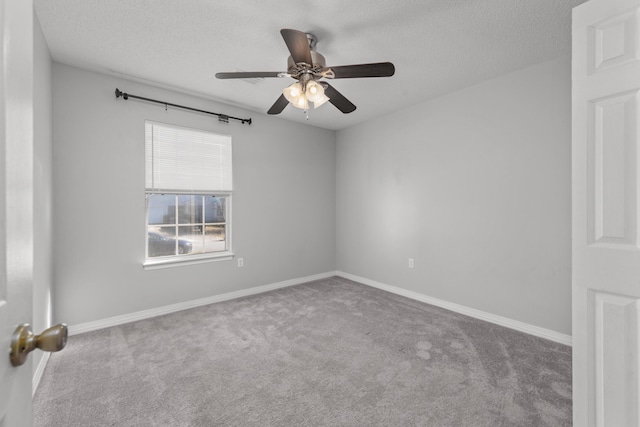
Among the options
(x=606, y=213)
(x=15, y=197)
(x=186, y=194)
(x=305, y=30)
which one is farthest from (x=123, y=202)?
(x=606, y=213)

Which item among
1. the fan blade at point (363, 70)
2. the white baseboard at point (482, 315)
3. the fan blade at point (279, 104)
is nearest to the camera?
the fan blade at point (363, 70)

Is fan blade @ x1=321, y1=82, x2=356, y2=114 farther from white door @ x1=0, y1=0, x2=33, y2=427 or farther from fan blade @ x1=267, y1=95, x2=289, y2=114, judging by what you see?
white door @ x1=0, y1=0, x2=33, y2=427

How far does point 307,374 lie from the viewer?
2188 mm

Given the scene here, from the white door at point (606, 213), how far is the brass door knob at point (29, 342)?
1822 millimetres

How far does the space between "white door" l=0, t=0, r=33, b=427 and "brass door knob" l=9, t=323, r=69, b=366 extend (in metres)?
0.02

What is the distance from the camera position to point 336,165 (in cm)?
518

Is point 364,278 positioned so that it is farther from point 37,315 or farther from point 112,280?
point 37,315

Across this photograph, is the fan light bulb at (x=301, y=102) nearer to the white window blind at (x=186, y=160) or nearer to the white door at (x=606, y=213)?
the white door at (x=606, y=213)

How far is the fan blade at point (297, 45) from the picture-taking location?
1766mm

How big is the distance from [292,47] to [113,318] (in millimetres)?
3203

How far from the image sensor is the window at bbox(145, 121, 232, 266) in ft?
11.1

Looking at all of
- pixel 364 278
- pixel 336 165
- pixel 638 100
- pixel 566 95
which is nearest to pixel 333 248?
pixel 364 278

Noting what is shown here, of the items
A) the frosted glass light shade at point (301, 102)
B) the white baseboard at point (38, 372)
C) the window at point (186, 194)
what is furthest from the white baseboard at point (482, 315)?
Result: the white baseboard at point (38, 372)

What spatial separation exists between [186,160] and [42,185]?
144cm
